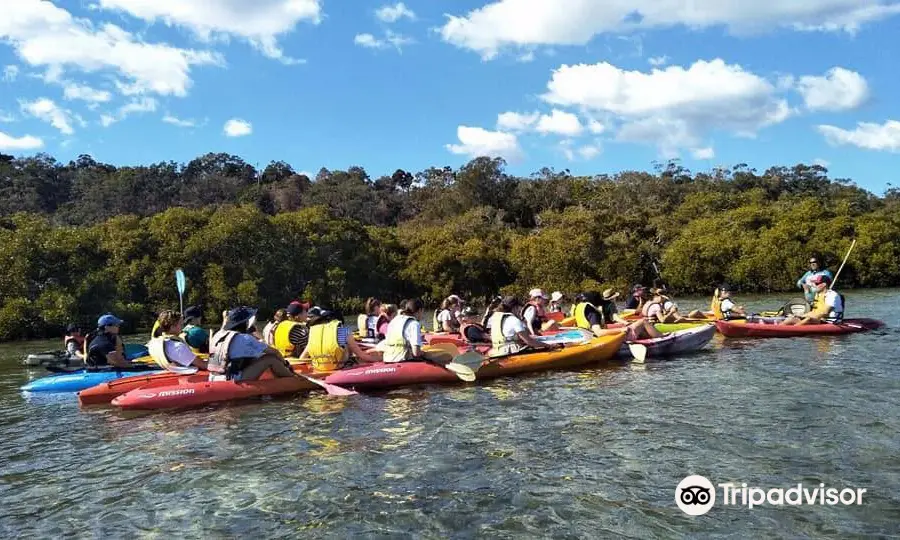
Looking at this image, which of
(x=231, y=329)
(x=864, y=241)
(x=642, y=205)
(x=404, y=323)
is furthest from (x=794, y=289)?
(x=231, y=329)

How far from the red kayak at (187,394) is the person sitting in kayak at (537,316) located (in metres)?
4.96

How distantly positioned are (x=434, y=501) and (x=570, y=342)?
21.5 feet

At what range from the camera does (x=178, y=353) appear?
9344 mm

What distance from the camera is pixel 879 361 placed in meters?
10.6

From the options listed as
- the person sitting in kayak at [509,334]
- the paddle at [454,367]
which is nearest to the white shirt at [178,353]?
the paddle at [454,367]

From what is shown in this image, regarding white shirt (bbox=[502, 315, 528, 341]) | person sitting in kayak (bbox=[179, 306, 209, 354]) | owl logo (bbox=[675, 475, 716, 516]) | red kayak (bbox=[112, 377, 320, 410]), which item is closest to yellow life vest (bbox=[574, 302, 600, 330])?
white shirt (bbox=[502, 315, 528, 341])

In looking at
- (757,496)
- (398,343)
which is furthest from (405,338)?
(757,496)

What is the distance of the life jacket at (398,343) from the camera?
10016 mm

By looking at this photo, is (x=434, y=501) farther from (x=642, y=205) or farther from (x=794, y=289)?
(x=642, y=205)

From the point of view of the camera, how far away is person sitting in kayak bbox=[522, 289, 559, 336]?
41.7 feet

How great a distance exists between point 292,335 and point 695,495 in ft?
23.3

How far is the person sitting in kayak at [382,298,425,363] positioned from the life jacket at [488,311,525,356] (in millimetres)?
1432

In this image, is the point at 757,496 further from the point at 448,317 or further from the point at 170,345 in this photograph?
the point at 448,317

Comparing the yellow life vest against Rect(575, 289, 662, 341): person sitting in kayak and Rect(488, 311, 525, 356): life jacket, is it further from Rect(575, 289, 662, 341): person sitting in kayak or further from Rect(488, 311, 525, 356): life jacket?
Rect(488, 311, 525, 356): life jacket
